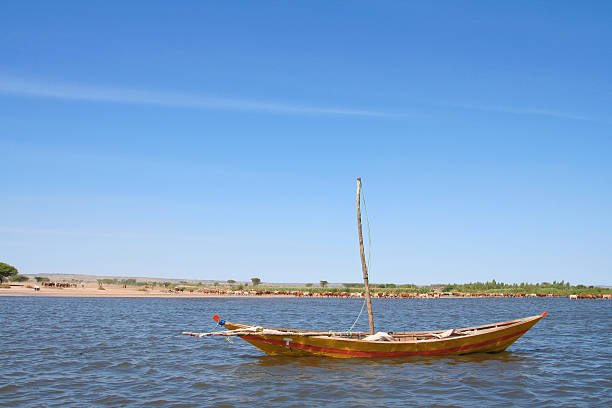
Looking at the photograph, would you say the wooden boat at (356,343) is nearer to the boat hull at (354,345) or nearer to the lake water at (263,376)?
the boat hull at (354,345)

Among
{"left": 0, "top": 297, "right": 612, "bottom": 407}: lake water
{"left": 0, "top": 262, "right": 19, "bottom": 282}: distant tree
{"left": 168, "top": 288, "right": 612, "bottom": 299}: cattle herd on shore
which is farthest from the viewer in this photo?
{"left": 168, "top": 288, "right": 612, "bottom": 299}: cattle herd on shore

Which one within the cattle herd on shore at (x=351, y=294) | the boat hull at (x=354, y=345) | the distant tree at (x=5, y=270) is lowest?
the cattle herd on shore at (x=351, y=294)

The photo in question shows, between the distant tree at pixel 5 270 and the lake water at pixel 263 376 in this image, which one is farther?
the distant tree at pixel 5 270

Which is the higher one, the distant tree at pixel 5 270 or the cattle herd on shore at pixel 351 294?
the distant tree at pixel 5 270

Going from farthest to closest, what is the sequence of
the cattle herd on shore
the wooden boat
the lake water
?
1. the cattle herd on shore
2. the wooden boat
3. the lake water

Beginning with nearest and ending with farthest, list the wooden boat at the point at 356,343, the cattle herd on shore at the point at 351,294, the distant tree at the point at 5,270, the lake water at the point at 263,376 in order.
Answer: the lake water at the point at 263,376
the wooden boat at the point at 356,343
the distant tree at the point at 5,270
the cattle herd on shore at the point at 351,294

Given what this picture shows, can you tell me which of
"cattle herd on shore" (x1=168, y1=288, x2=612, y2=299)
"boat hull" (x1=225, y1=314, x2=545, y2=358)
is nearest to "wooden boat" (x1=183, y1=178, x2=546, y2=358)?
"boat hull" (x1=225, y1=314, x2=545, y2=358)

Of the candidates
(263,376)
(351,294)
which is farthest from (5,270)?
(263,376)

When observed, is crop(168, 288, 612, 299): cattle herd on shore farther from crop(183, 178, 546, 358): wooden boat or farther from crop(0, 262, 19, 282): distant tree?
crop(183, 178, 546, 358): wooden boat

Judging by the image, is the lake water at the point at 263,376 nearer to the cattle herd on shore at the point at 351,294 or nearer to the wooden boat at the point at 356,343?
the wooden boat at the point at 356,343

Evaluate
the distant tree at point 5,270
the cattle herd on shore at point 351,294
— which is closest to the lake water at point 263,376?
the distant tree at point 5,270

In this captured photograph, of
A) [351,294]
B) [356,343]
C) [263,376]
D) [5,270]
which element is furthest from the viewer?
[351,294]

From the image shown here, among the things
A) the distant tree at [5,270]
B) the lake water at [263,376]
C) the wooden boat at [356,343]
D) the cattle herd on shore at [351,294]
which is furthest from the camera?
the cattle herd on shore at [351,294]

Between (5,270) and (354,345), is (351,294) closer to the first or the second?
(5,270)
